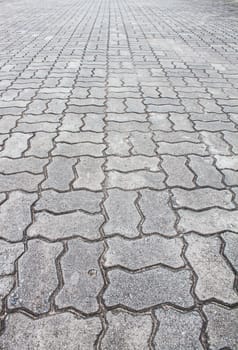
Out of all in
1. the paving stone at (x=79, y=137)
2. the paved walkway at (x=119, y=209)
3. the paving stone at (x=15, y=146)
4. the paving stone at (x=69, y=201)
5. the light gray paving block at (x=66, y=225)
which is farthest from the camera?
the paving stone at (x=79, y=137)

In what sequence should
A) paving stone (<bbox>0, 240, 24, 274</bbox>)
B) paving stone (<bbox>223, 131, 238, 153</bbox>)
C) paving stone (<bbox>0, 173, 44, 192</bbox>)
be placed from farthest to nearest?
paving stone (<bbox>223, 131, 238, 153</bbox>) < paving stone (<bbox>0, 173, 44, 192</bbox>) < paving stone (<bbox>0, 240, 24, 274</bbox>)

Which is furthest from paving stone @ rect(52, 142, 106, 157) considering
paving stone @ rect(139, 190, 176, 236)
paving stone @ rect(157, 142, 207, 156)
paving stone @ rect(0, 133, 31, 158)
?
paving stone @ rect(139, 190, 176, 236)

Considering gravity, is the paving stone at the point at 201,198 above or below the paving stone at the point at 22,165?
below

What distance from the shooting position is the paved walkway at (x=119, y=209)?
172 centimetres

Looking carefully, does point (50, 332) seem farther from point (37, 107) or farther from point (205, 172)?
point (37, 107)

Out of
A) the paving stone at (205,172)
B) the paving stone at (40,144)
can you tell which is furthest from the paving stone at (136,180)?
the paving stone at (40,144)

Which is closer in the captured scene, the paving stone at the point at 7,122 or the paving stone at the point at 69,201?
the paving stone at the point at 69,201

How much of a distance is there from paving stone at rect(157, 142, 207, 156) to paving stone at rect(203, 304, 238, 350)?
1.74 meters

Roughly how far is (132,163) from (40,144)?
0.98 meters

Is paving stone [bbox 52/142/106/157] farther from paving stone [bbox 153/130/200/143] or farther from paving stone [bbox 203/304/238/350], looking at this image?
paving stone [bbox 203/304/238/350]

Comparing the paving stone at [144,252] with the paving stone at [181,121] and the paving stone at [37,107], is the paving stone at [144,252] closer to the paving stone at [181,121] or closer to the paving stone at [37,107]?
the paving stone at [181,121]

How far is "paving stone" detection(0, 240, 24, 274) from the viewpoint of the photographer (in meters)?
2.02

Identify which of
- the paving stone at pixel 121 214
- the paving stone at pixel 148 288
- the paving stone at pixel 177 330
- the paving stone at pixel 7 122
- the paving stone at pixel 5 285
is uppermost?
the paving stone at pixel 7 122

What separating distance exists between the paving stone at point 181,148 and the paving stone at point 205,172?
12 centimetres
